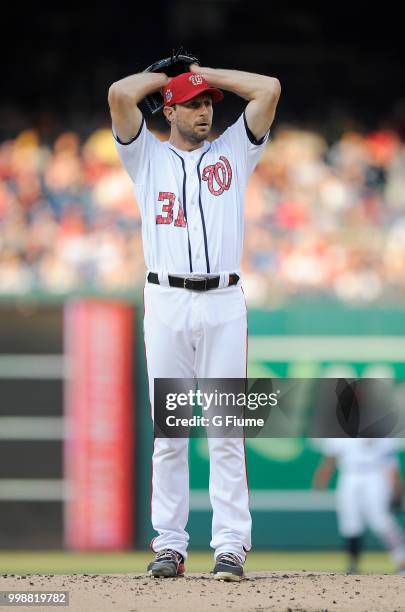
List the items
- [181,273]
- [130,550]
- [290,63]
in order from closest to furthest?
[181,273] < [130,550] < [290,63]

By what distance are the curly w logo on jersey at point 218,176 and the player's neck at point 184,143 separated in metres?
0.12

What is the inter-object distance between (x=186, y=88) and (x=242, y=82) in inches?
8.5

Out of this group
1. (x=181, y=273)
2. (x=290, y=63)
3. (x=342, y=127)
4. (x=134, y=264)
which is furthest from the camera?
→ (x=290, y=63)

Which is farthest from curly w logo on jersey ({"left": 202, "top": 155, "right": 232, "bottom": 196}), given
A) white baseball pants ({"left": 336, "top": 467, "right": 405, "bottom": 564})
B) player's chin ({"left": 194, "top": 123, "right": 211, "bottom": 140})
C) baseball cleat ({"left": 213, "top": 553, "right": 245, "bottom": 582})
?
white baseball pants ({"left": 336, "top": 467, "right": 405, "bottom": 564})

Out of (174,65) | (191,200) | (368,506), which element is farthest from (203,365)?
A: (368,506)

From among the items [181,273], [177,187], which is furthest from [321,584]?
[177,187]

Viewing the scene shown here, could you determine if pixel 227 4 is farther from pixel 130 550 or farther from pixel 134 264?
pixel 130 550

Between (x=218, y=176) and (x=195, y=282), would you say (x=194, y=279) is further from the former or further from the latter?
(x=218, y=176)

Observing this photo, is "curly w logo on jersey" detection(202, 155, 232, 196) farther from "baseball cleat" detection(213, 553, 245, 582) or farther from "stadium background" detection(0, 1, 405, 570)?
"stadium background" detection(0, 1, 405, 570)

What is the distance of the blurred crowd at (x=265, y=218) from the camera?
35.0 feet

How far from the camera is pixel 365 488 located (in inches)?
357

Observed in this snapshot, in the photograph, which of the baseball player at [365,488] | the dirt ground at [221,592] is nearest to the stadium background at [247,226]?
the baseball player at [365,488]

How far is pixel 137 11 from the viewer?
14.3 meters

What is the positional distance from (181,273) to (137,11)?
1029 centimetres
